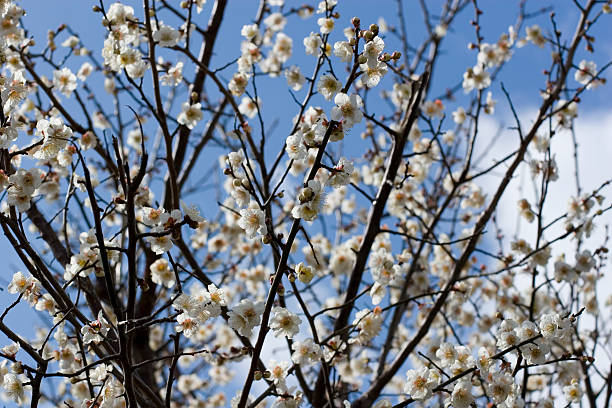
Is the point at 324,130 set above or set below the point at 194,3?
below

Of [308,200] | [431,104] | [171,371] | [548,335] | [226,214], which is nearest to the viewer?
[308,200]

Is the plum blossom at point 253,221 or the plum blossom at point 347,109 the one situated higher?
the plum blossom at point 347,109

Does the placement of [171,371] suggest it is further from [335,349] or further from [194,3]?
[194,3]

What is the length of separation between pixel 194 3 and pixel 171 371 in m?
2.70

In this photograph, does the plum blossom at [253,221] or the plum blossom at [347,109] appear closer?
the plum blossom at [347,109]

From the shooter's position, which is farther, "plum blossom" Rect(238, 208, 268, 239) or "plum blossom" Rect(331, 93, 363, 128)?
"plum blossom" Rect(238, 208, 268, 239)

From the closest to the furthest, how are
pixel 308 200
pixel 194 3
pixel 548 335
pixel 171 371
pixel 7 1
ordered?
pixel 308 200 → pixel 171 371 → pixel 548 335 → pixel 7 1 → pixel 194 3

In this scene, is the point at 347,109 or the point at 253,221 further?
the point at 253,221

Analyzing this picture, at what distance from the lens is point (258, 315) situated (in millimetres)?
2256

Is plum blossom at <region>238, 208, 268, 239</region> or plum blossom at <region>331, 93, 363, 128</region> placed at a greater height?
plum blossom at <region>331, 93, 363, 128</region>

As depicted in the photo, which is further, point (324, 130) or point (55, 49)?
point (55, 49)

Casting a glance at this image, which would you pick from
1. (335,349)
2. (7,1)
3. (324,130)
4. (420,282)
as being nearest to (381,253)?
(335,349)

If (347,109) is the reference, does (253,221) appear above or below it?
below

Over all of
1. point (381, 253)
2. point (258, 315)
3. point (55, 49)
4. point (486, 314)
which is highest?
point (55, 49)
